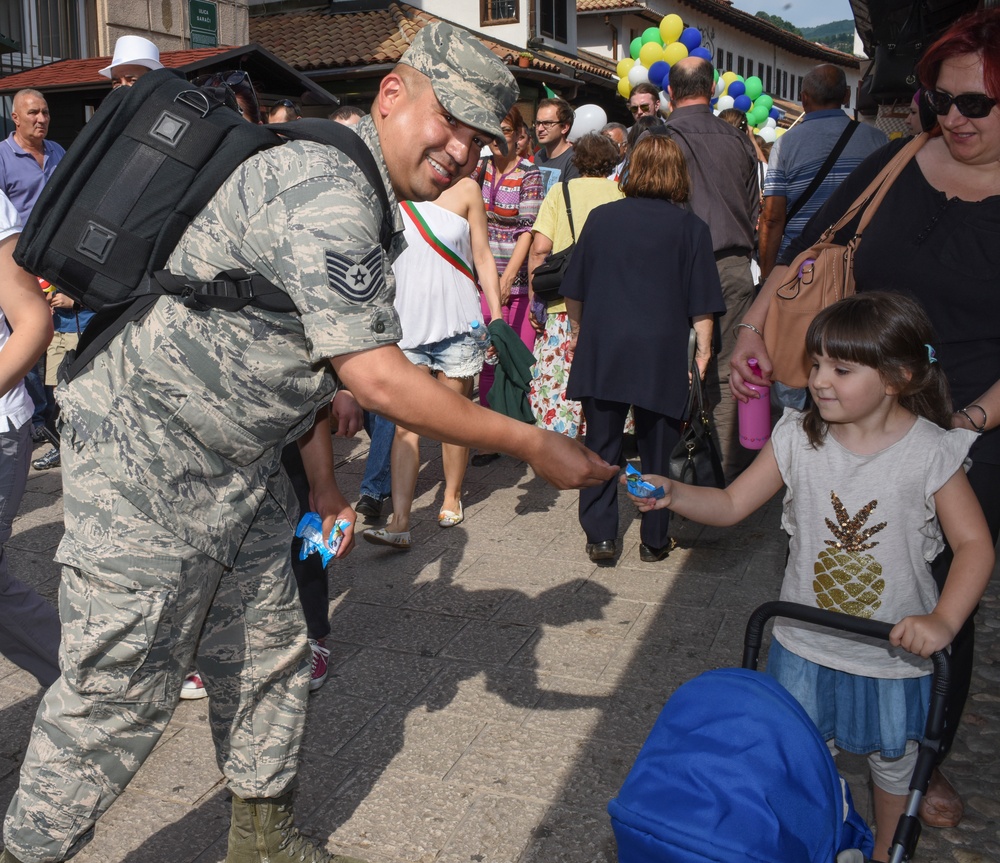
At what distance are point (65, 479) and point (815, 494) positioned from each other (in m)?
1.80

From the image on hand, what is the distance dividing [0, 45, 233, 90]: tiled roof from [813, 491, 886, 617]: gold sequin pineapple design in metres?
9.44

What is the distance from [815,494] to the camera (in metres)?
2.77

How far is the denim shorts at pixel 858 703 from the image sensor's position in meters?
2.71

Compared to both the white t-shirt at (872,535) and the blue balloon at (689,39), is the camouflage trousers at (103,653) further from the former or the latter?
the blue balloon at (689,39)

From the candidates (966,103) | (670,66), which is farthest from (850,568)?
(670,66)

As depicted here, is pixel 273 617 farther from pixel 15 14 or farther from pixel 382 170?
pixel 15 14

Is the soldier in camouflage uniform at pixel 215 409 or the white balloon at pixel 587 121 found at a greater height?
the soldier in camouflage uniform at pixel 215 409

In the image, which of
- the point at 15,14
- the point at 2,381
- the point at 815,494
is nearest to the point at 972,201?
the point at 815,494

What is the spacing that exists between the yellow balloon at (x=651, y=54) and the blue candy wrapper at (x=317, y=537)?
13.9 m

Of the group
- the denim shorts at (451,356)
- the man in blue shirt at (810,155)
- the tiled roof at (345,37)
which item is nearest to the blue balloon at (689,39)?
the tiled roof at (345,37)

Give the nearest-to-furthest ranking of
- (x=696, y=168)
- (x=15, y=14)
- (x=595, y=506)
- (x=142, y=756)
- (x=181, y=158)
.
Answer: (x=181, y=158), (x=142, y=756), (x=595, y=506), (x=696, y=168), (x=15, y=14)

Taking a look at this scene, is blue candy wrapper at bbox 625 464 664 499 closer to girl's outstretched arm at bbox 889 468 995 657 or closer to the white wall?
girl's outstretched arm at bbox 889 468 995 657

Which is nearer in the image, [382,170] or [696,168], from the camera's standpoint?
[382,170]

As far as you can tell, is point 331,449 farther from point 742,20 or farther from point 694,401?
point 742,20
